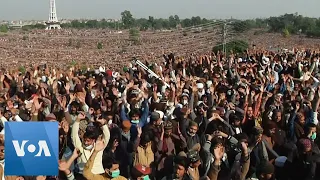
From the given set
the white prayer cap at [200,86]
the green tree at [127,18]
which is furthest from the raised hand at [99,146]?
the green tree at [127,18]

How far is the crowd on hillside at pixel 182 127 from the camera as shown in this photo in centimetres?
469

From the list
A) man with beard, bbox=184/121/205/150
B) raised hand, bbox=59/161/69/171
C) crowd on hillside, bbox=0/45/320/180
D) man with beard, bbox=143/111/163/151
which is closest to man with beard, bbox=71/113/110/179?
crowd on hillside, bbox=0/45/320/180

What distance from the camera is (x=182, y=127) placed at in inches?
245

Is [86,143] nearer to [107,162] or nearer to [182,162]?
[107,162]

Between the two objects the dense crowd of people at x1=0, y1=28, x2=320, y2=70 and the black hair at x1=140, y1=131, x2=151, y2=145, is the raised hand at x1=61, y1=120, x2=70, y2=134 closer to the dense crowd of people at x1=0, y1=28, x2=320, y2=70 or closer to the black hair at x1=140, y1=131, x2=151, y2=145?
the black hair at x1=140, y1=131, x2=151, y2=145

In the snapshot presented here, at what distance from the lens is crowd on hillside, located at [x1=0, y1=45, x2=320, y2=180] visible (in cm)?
469

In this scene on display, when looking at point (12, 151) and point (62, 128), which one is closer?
point (12, 151)

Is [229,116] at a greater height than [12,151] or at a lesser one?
lesser

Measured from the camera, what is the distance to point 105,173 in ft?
15.1

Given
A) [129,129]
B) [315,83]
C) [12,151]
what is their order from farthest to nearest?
[315,83] < [129,129] < [12,151]

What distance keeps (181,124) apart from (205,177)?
1.81m

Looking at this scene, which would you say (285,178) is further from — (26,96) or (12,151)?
(26,96)

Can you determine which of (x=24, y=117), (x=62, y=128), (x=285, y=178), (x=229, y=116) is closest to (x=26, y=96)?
(x=24, y=117)
